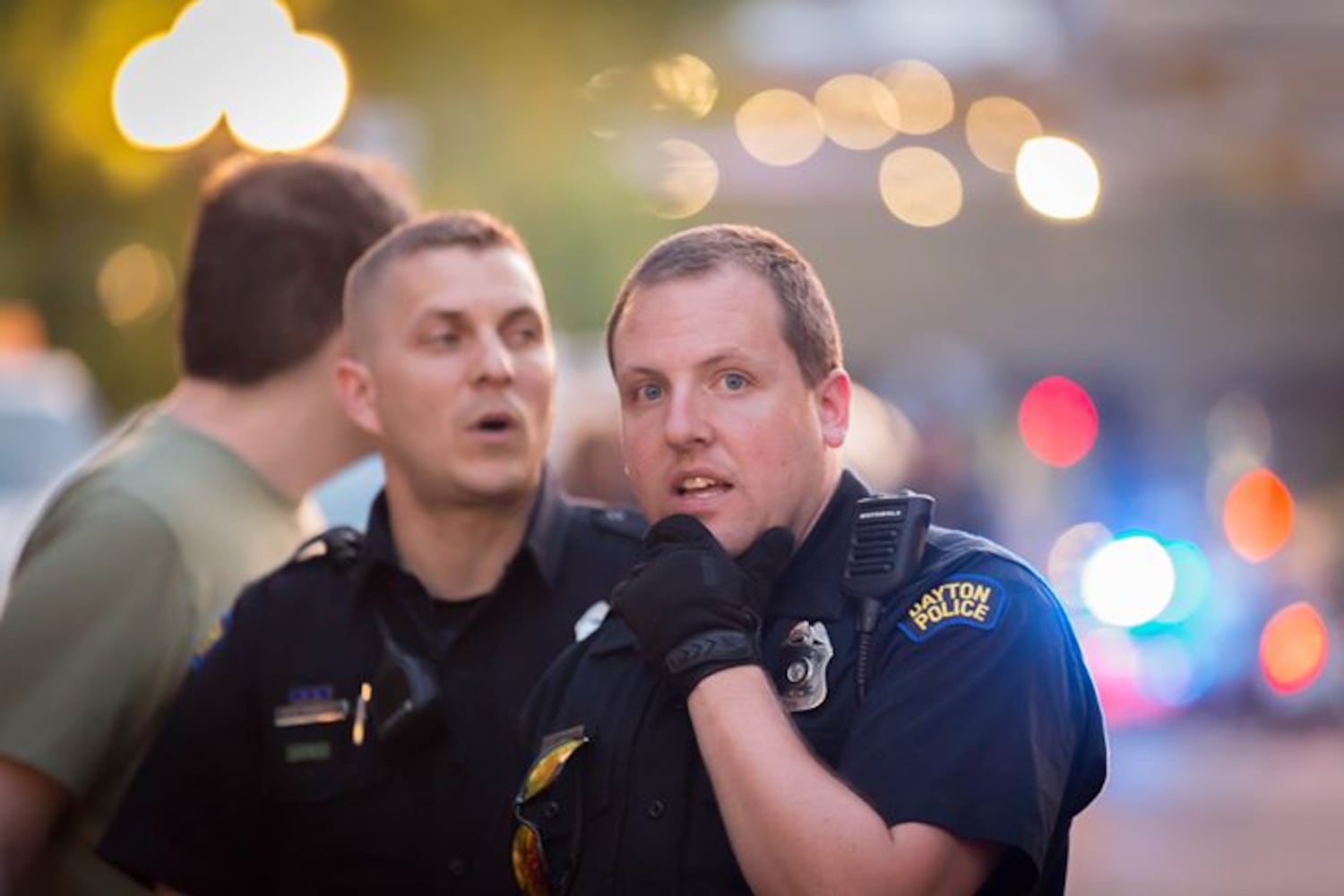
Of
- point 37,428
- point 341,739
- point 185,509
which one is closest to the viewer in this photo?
point 341,739

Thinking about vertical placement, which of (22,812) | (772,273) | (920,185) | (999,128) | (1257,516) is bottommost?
(22,812)

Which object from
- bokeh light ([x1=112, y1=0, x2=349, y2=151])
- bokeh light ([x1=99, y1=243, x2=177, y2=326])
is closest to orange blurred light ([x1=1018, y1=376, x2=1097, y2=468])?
bokeh light ([x1=99, y1=243, x2=177, y2=326])

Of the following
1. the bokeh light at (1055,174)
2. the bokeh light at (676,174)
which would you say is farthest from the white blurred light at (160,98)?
the bokeh light at (1055,174)

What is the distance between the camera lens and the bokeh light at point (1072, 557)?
76.7 feet

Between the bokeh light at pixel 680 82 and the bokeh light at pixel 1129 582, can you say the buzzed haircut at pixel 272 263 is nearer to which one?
the bokeh light at pixel 680 82

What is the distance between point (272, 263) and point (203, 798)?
1.33m

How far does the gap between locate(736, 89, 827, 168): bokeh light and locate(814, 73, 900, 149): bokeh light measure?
15 centimetres

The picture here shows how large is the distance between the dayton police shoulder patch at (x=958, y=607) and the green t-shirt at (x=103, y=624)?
2.07 meters

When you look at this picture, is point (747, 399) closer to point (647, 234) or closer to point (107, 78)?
point (107, 78)

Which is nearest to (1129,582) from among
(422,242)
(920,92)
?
(920,92)

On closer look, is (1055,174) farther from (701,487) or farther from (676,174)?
(701,487)

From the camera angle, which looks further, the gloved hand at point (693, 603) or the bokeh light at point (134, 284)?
the bokeh light at point (134, 284)

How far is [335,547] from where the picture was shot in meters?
5.67

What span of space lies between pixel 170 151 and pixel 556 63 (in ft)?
5.47
